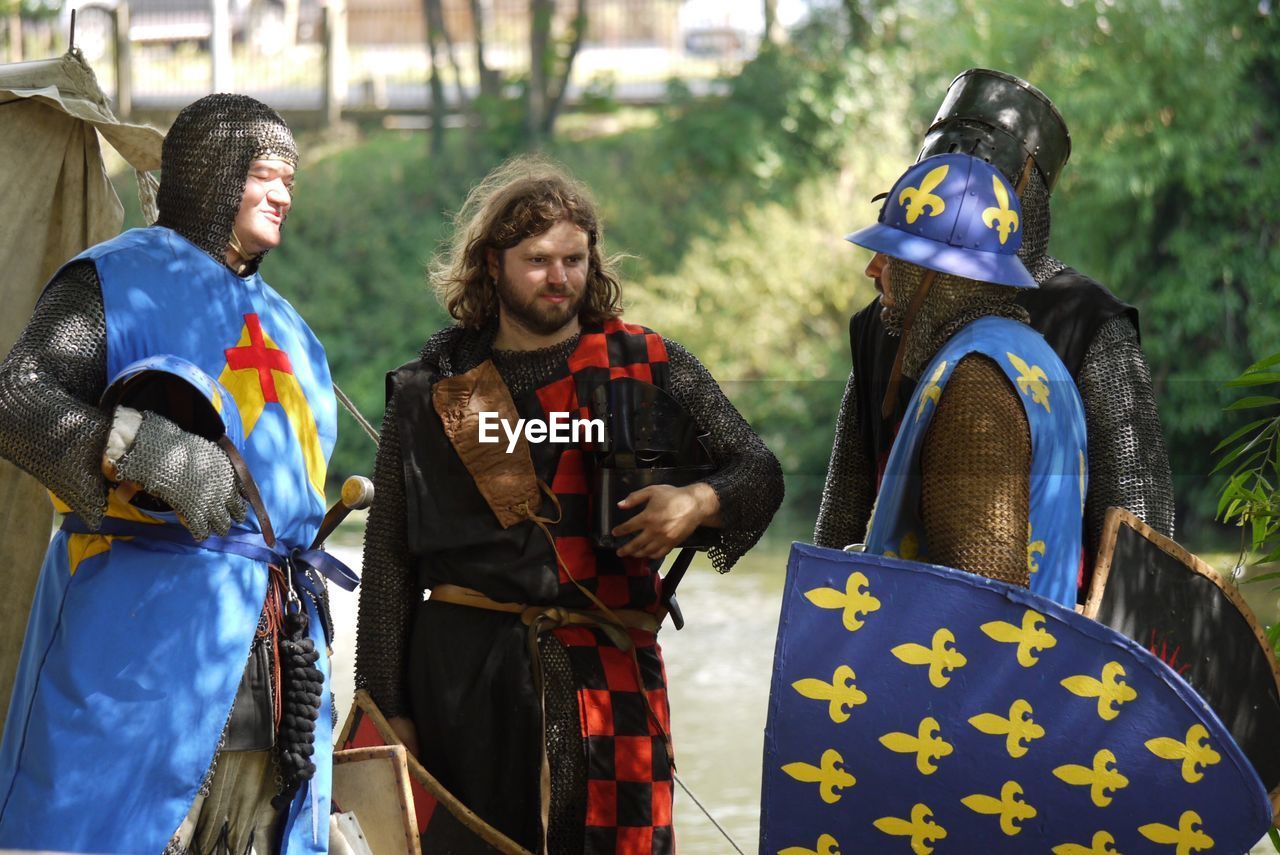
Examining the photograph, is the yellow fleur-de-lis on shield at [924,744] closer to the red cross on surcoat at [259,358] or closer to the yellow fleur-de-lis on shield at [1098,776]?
the yellow fleur-de-lis on shield at [1098,776]

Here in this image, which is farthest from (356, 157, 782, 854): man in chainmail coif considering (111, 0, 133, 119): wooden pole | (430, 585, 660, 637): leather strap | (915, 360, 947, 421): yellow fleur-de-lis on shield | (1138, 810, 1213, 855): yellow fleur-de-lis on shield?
(111, 0, 133, 119): wooden pole

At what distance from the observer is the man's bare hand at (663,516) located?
3.22 metres

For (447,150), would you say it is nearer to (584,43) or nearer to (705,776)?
(584,43)

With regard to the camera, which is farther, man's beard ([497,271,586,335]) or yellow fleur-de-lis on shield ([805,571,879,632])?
man's beard ([497,271,586,335])

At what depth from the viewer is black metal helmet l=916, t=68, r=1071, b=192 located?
331 centimetres

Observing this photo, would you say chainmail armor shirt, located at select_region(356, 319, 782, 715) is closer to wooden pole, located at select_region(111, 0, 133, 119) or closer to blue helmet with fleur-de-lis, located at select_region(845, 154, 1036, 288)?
blue helmet with fleur-de-lis, located at select_region(845, 154, 1036, 288)

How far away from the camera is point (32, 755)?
2854mm

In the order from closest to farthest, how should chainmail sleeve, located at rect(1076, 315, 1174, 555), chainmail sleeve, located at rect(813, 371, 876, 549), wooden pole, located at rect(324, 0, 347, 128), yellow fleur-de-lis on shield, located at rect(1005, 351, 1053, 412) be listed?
1. yellow fleur-de-lis on shield, located at rect(1005, 351, 1053, 412)
2. chainmail sleeve, located at rect(1076, 315, 1174, 555)
3. chainmail sleeve, located at rect(813, 371, 876, 549)
4. wooden pole, located at rect(324, 0, 347, 128)

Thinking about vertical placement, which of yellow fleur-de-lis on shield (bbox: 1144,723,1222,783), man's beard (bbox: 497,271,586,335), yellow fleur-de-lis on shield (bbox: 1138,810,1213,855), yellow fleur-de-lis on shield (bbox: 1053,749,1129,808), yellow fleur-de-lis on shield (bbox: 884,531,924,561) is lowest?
yellow fleur-de-lis on shield (bbox: 1138,810,1213,855)

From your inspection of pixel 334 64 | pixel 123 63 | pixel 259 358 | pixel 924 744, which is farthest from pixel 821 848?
pixel 123 63

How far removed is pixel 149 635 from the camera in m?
2.89

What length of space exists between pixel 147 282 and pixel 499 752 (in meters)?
1.08

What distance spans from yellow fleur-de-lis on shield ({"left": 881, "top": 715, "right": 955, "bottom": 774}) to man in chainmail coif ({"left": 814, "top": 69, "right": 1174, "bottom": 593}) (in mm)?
702

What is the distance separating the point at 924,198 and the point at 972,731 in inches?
34.8
